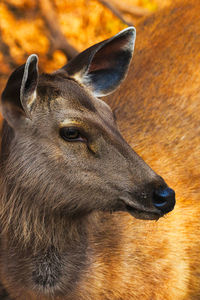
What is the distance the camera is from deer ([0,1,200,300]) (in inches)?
104

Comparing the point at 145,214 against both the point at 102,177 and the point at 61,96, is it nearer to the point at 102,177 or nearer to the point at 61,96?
the point at 102,177

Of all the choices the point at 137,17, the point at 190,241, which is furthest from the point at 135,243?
the point at 137,17

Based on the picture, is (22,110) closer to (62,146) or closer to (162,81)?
(62,146)

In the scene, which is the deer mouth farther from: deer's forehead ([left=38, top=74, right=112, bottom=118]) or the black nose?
deer's forehead ([left=38, top=74, right=112, bottom=118])

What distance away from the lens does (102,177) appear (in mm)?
2646

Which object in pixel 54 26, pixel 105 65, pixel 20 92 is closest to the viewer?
pixel 20 92

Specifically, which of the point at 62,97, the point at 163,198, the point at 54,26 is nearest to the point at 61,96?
the point at 62,97

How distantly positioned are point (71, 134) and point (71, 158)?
0.14 metres

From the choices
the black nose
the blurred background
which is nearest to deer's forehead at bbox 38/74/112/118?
the black nose

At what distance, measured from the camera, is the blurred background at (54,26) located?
6492 millimetres

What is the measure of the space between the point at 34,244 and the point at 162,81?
1903 mm

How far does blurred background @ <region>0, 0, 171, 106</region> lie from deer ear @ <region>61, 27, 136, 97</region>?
3.13 meters

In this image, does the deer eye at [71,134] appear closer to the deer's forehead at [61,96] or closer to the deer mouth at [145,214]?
the deer's forehead at [61,96]

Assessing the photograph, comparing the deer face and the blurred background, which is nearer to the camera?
the deer face
